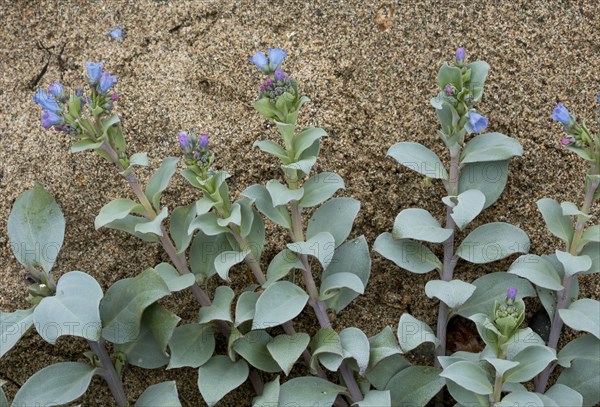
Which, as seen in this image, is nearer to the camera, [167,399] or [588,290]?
[167,399]

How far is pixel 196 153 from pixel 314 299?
0.64 m

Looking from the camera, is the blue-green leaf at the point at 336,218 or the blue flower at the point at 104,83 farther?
the blue-green leaf at the point at 336,218

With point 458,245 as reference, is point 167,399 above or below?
below

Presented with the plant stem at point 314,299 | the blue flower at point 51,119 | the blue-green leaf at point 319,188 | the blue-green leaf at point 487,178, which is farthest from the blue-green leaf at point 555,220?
the blue flower at point 51,119

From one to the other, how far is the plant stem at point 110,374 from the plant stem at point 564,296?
138 centimetres

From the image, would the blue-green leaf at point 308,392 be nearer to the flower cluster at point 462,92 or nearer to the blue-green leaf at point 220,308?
the blue-green leaf at point 220,308

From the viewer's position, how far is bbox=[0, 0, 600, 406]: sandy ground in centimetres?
303

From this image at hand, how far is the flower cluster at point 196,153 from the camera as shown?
2555mm

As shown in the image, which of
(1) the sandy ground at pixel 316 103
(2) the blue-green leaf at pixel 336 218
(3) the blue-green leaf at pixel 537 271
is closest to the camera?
(3) the blue-green leaf at pixel 537 271

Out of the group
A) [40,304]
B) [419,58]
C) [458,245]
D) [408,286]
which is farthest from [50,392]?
[419,58]

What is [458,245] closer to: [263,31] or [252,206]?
[252,206]

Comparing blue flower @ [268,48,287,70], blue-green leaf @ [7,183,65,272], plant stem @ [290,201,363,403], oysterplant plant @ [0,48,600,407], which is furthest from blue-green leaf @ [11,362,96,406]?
blue flower @ [268,48,287,70]

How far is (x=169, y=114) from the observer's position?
10.3 feet

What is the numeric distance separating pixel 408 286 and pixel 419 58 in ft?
2.74
